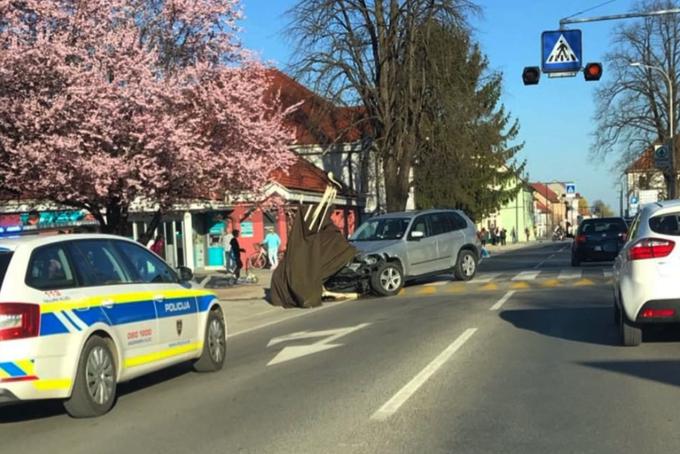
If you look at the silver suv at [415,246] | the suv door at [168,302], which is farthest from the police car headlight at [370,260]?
the suv door at [168,302]

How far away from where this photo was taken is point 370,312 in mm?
15031

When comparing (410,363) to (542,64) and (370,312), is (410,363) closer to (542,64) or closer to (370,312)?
(370,312)

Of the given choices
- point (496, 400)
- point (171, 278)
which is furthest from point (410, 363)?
point (171, 278)

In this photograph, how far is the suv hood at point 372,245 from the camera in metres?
18.1

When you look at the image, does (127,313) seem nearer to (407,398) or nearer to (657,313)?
(407,398)

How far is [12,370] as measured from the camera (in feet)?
21.1

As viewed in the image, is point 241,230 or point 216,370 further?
point 241,230

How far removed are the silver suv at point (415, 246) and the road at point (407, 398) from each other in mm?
5440

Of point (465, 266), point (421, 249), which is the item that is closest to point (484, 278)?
point (465, 266)

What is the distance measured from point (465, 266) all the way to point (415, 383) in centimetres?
1281

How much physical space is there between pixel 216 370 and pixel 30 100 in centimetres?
644

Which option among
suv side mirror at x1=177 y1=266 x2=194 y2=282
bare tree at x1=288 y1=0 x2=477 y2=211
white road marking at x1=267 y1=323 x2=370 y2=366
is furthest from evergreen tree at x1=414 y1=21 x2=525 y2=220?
suv side mirror at x1=177 y1=266 x2=194 y2=282

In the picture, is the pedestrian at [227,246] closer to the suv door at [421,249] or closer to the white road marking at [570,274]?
the suv door at [421,249]

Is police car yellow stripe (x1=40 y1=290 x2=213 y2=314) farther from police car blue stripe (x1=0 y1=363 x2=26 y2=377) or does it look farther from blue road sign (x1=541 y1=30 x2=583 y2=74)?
blue road sign (x1=541 y1=30 x2=583 y2=74)
